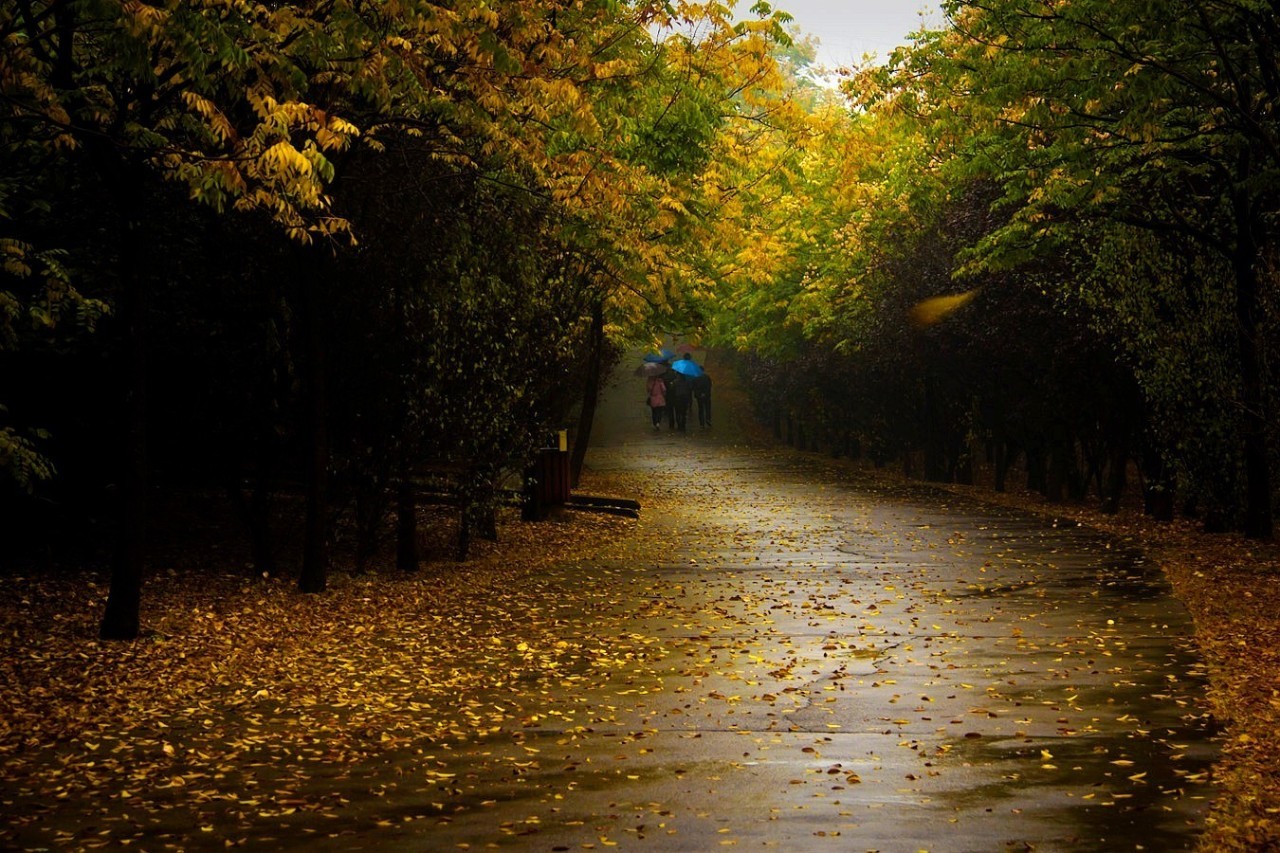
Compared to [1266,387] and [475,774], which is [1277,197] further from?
[475,774]

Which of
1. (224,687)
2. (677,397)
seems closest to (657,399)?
(677,397)

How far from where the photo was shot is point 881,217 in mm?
32719

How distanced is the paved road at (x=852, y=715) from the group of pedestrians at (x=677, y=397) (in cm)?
3695

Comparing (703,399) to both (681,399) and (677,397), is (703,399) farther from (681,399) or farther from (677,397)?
(677,397)

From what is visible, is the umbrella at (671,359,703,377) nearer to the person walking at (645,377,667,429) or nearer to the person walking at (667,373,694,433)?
the person walking at (645,377,667,429)

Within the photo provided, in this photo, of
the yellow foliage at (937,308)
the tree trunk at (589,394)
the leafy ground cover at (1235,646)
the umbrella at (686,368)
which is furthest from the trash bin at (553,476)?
the umbrella at (686,368)

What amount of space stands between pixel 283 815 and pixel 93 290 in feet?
28.5

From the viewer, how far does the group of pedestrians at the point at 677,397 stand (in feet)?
178

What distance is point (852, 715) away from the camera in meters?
8.46

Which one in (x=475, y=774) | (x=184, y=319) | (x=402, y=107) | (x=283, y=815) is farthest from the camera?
(x=184, y=319)

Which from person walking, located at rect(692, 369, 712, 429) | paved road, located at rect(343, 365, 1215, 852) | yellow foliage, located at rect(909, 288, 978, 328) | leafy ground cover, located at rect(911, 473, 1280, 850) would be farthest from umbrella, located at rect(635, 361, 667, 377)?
paved road, located at rect(343, 365, 1215, 852)

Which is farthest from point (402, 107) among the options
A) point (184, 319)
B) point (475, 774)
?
point (475, 774)

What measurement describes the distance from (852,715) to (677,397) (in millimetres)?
46405

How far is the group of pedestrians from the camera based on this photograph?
54.4 m
